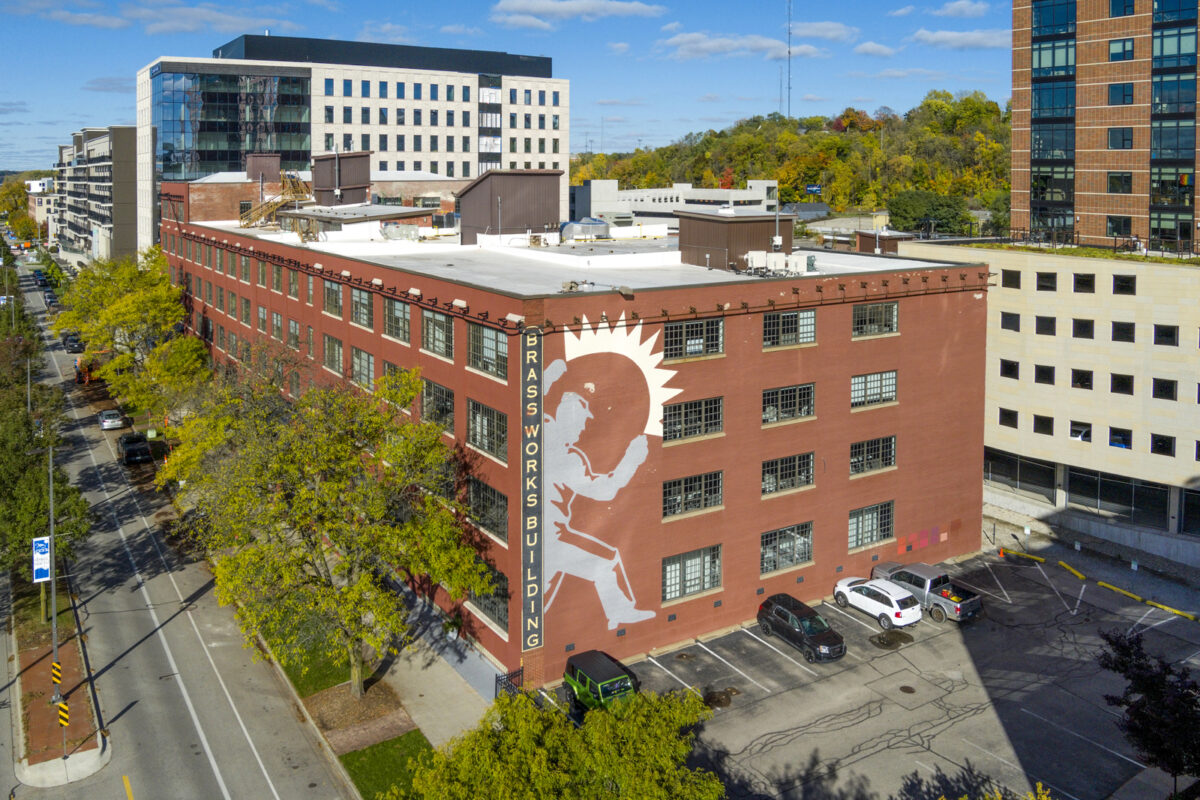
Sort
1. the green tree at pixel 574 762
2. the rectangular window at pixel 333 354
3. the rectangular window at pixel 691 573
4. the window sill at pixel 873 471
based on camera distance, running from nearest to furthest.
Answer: the green tree at pixel 574 762
the rectangular window at pixel 691 573
the window sill at pixel 873 471
the rectangular window at pixel 333 354

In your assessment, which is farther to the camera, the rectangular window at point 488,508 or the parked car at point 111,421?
the parked car at point 111,421

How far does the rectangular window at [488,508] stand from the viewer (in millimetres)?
36500

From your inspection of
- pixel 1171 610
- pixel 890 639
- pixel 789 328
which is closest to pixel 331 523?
pixel 789 328

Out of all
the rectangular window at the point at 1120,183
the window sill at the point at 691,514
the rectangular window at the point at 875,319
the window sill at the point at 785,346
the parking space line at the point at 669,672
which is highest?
the rectangular window at the point at 1120,183

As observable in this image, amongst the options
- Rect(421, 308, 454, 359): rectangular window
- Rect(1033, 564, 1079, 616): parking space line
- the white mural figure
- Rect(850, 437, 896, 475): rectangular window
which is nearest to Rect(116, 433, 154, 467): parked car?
Rect(421, 308, 454, 359): rectangular window

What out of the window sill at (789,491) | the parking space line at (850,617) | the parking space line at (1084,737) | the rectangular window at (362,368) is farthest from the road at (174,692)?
the parking space line at (1084,737)

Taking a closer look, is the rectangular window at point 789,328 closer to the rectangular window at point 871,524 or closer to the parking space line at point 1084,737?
the rectangular window at point 871,524

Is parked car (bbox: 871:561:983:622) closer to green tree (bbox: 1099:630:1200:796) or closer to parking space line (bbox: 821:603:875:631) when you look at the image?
parking space line (bbox: 821:603:875:631)

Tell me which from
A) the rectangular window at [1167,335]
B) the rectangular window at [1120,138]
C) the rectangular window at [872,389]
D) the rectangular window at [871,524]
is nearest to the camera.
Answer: the rectangular window at [872,389]

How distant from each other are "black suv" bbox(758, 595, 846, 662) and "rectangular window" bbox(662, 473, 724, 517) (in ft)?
15.9

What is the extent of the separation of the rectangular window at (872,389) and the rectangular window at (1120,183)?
29258 mm

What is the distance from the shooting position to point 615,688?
33.0 m

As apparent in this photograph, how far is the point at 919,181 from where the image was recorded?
14875cm

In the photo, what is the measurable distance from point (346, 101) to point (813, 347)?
3748 inches
